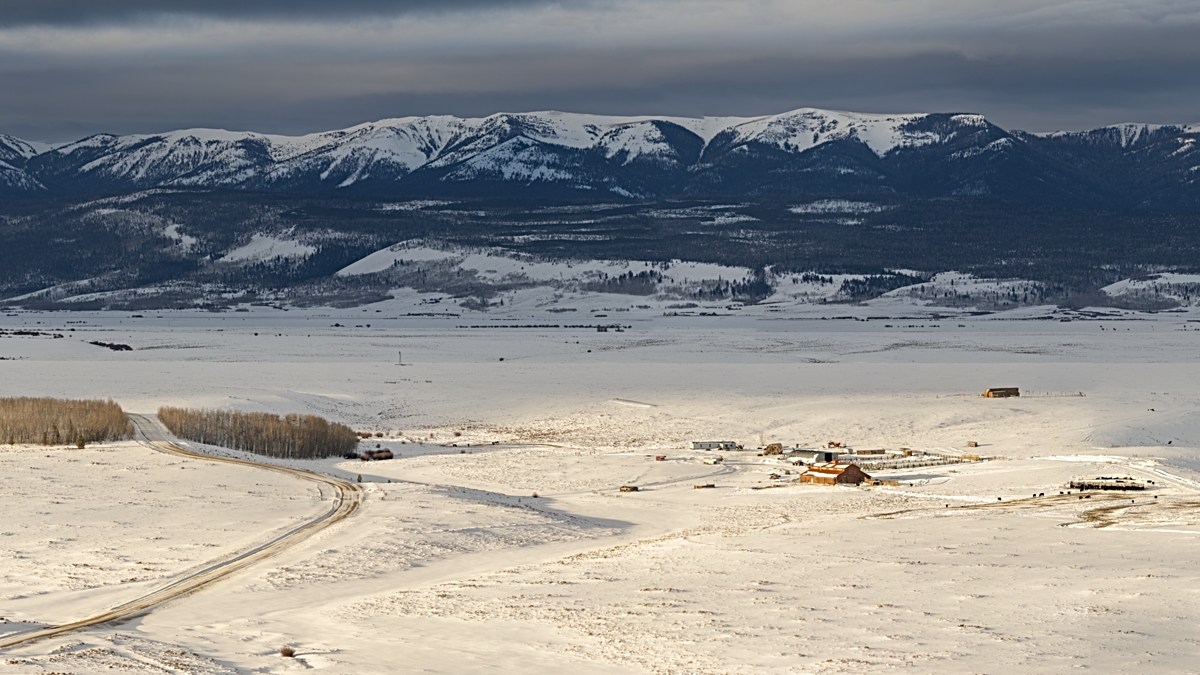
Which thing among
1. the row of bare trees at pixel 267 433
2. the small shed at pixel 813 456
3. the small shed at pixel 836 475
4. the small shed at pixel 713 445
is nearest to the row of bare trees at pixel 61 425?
the row of bare trees at pixel 267 433

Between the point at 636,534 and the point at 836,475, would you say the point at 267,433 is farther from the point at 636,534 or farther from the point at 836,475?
the point at 836,475

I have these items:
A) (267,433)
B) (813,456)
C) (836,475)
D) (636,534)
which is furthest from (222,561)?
(813,456)

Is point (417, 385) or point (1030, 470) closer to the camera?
point (1030, 470)

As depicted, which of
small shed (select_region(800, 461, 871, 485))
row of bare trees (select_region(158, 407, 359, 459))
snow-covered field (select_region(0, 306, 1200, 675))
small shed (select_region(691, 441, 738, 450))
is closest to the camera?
snow-covered field (select_region(0, 306, 1200, 675))

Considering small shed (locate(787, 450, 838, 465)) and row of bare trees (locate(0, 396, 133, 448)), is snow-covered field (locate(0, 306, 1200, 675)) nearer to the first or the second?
small shed (locate(787, 450, 838, 465))

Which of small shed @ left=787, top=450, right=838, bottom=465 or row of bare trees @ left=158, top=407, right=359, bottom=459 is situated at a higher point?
row of bare trees @ left=158, top=407, right=359, bottom=459

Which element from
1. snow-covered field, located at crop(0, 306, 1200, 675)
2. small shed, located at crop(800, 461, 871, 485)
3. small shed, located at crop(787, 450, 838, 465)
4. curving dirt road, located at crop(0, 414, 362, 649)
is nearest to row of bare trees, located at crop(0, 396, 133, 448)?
curving dirt road, located at crop(0, 414, 362, 649)

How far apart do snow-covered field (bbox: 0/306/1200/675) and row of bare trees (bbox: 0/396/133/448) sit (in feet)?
12.1

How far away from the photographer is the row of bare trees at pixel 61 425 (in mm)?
68125

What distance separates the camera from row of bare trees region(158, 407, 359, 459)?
70.7 metres

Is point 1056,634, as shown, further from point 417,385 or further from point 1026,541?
point 417,385

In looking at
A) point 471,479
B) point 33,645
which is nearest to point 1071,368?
point 471,479

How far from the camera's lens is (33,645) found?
95.1ft

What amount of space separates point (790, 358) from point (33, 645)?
10204cm
